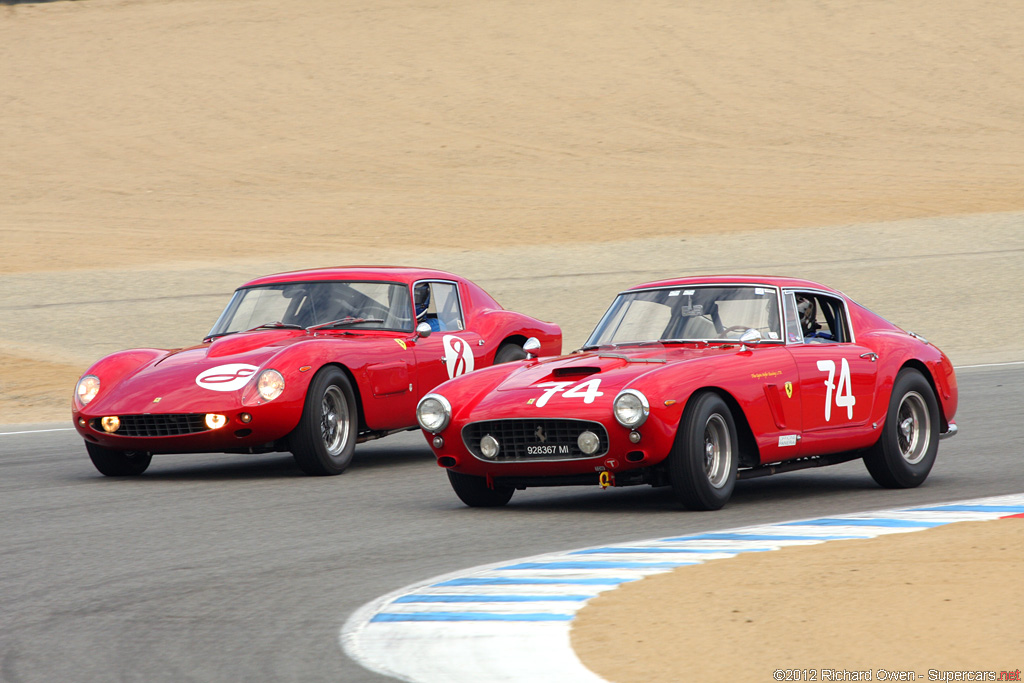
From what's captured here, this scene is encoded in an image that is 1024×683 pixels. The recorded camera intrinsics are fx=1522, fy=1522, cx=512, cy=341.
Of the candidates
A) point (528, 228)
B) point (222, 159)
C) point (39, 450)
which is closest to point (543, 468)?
point (39, 450)

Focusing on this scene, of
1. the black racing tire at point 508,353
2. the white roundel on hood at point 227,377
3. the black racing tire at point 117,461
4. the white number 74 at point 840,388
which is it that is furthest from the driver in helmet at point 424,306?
the white number 74 at point 840,388

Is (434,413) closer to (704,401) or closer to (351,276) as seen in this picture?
(704,401)

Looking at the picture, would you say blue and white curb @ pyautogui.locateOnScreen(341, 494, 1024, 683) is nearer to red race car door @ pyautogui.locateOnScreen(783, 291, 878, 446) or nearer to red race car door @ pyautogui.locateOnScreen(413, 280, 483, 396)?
red race car door @ pyautogui.locateOnScreen(783, 291, 878, 446)

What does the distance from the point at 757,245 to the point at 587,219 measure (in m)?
4.50

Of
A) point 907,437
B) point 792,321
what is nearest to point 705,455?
point 792,321

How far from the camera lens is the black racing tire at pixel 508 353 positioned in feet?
40.6

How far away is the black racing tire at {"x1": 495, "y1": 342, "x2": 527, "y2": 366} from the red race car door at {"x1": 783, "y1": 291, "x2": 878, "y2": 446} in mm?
3421

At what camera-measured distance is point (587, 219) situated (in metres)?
31.7

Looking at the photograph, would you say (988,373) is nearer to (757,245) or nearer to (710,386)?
(710,386)

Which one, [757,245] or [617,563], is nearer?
[617,563]

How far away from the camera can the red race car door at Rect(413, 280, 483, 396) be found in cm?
→ 1145

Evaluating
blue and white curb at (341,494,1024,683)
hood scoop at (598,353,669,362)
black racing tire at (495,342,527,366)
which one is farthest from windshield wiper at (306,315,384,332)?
blue and white curb at (341,494,1024,683)

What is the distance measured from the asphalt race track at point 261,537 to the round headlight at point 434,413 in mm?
511

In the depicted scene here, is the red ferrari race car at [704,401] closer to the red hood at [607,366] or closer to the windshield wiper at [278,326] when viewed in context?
the red hood at [607,366]
